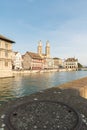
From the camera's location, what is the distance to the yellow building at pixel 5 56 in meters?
52.9

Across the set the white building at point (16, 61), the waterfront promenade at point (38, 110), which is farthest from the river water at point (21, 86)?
the white building at point (16, 61)

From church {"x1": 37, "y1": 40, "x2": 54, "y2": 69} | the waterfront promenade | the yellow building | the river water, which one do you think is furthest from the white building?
the waterfront promenade

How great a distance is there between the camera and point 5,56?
5519cm

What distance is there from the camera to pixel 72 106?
6684 millimetres

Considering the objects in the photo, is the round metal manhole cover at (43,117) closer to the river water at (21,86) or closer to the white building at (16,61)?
the river water at (21,86)

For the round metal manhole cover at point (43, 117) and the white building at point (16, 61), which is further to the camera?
the white building at point (16, 61)

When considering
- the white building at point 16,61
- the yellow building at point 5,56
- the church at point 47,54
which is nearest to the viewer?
the yellow building at point 5,56

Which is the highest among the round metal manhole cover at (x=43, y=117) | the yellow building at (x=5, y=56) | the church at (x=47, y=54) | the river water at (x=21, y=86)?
the church at (x=47, y=54)

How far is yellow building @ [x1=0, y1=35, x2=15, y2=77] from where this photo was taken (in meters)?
52.9

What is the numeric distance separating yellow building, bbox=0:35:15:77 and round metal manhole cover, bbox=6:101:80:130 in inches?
1851

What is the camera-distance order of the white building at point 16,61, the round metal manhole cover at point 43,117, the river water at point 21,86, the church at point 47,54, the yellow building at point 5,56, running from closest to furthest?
the round metal manhole cover at point 43,117 < the river water at point 21,86 < the yellow building at point 5,56 < the white building at point 16,61 < the church at point 47,54

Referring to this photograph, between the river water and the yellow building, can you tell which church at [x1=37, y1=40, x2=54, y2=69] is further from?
the river water

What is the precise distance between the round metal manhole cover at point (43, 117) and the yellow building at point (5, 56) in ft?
→ 154

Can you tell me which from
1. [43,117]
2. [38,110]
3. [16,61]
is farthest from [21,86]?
[16,61]
